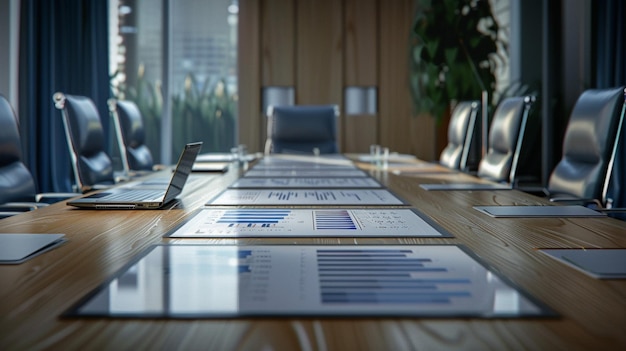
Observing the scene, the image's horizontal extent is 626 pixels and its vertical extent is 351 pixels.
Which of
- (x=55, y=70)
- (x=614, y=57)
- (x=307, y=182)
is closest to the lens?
(x=307, y=182)

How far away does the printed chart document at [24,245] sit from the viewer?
2.94ft

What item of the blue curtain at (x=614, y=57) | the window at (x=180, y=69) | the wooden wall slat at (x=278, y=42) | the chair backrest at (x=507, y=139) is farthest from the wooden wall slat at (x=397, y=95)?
the chair backrest at (x=507, y=139)

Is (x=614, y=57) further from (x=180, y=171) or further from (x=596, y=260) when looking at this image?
(x=596, y=260)

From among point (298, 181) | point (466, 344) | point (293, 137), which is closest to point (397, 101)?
point (293, 137)

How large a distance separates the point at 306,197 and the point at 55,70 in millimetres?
4076

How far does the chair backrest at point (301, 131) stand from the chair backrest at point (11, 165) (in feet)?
7.00

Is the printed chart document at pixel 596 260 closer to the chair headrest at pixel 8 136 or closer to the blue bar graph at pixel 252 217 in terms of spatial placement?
the blue bar graph at pixel 252 217

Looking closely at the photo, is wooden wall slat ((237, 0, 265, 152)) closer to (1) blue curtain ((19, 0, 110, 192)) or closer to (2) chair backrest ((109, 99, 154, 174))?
(1) blue curtain ((19, 0, 110, 192))

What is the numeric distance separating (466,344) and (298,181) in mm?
1651

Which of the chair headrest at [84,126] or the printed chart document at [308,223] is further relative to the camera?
the chair headrest at [84,126]

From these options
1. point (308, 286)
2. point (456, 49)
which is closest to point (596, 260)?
point (308, 286)

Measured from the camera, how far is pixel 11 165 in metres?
2.36

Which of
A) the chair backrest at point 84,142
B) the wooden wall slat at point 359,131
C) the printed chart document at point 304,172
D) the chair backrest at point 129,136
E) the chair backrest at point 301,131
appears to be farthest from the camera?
the wooden wall slat at point 359,131

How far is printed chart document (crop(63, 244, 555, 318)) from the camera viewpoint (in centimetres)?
64
